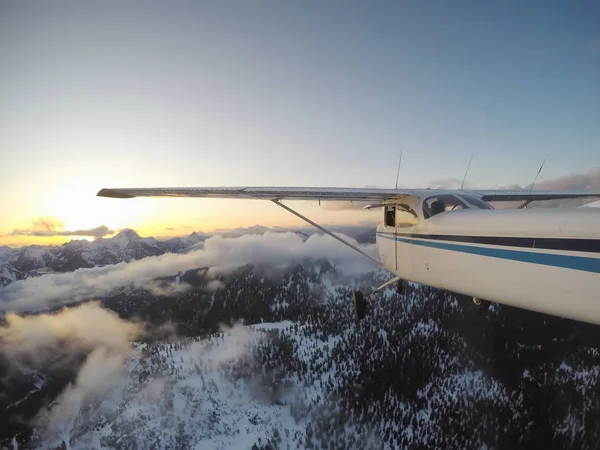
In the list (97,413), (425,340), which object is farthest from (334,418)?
(97,413)

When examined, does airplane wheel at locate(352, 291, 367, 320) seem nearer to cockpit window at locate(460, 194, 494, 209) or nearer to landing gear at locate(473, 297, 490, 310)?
landing gear at locate(473, 297, 490, 310)

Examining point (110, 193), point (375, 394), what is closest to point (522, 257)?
point (110, 193)

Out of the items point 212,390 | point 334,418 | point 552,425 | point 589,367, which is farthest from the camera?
point 212,390

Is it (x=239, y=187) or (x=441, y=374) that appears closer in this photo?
(x=239, y=187)

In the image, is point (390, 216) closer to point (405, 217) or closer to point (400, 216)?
point (400, 216)

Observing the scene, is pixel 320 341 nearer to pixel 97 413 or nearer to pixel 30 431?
pixel 97 413

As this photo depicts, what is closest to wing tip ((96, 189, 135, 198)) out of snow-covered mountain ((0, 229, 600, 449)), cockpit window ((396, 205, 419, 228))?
cockpit window ((396, 205, 419, 228))
